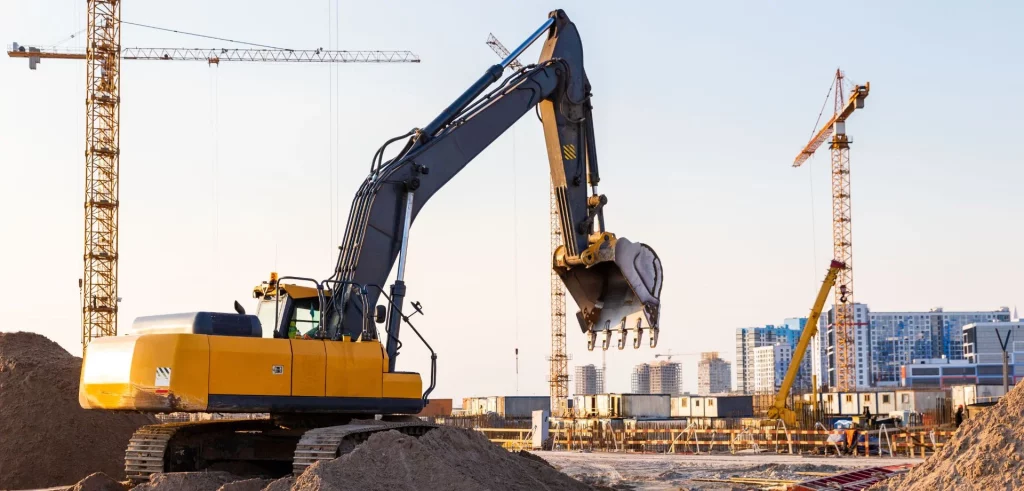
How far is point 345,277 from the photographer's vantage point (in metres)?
16.0

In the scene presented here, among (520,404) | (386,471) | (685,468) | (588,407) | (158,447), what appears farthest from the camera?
(520,404)

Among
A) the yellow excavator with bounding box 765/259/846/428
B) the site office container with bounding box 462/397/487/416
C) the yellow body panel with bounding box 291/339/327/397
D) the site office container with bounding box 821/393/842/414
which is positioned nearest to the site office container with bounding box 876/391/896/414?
the site office container with bounding box 821/393/842/414

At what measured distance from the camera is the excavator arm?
16047 mm

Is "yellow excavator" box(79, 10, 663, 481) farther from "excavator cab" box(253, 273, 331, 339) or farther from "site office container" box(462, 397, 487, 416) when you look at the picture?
"site office container" box(462, 397, 487, 416)

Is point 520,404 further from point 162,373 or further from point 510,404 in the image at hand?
point 162,373

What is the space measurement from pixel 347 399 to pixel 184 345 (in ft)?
7.44

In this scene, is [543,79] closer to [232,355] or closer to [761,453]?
[232,355]

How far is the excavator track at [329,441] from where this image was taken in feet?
44.9

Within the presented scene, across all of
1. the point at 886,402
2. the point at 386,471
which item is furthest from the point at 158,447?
the point at 886,402

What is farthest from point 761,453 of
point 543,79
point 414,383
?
point 414,383

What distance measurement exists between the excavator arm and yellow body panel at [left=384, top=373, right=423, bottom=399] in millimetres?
304

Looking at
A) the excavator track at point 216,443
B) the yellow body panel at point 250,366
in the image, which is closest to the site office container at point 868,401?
the excavator track at point 216,443

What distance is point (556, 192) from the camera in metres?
19.8

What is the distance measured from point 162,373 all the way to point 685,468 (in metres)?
16.8
